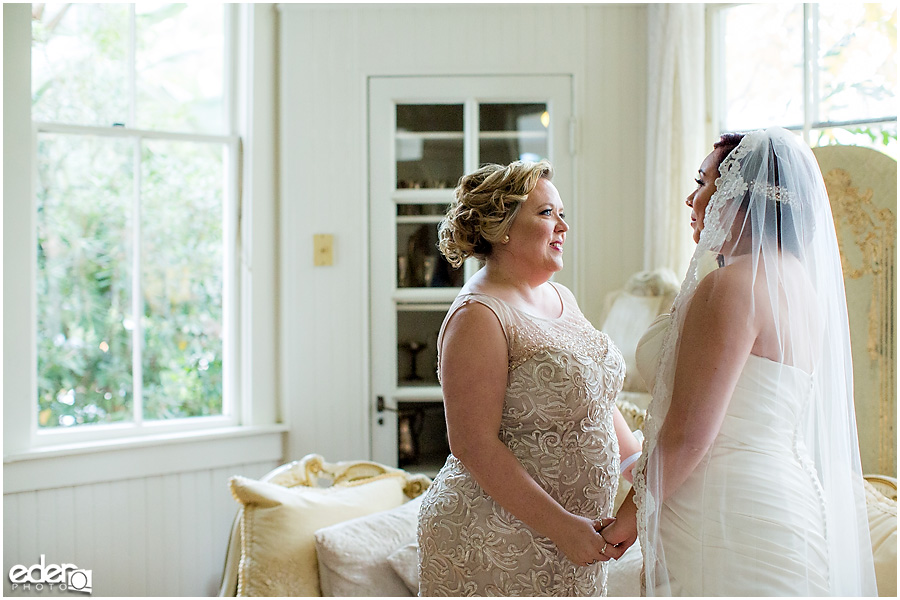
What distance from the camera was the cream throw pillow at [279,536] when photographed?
226 centimetres

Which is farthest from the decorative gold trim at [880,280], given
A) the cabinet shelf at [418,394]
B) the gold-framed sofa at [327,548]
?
the cabinet shelf at [418,394]

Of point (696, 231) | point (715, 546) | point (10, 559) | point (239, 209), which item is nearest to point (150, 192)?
point (239, 209)

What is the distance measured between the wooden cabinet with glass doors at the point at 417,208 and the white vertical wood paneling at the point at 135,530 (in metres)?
0.66

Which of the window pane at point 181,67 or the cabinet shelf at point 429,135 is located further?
the cabinet shelf at point 429,135

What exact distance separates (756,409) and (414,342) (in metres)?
2.14

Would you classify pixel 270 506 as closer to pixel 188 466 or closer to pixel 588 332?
pixel 188 466

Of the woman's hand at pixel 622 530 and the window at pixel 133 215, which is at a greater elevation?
the window at pixel 133 215

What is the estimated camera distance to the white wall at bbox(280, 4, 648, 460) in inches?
130

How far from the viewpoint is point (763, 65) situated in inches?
124

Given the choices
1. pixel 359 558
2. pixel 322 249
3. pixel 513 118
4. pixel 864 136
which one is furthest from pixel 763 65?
pixel 359 558

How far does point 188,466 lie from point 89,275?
0.86 metres

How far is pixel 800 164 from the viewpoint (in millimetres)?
1409

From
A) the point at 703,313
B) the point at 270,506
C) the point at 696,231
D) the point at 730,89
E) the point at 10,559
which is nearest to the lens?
the point at 703,313

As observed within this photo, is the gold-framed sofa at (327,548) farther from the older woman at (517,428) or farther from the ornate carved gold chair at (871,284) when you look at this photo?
the older woman at (517,428)
